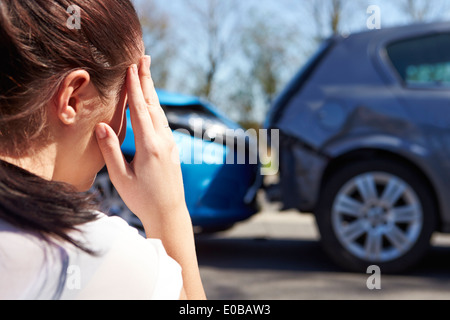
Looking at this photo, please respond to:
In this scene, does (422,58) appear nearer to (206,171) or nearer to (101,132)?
(206,171)

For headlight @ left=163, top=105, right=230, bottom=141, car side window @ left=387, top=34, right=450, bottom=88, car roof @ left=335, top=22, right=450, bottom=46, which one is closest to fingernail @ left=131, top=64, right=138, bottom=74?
headlight @ left=163, top=105, right=230, bottom=141

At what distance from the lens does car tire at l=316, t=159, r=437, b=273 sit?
3.66 metres

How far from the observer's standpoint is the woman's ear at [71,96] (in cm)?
82

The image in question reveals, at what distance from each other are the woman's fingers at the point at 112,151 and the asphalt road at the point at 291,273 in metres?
2.39

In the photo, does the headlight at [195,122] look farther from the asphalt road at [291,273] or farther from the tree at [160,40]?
the tree at [160,40]

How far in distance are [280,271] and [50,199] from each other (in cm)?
324

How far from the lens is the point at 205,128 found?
4.03m

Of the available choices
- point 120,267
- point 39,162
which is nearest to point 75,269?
point 120,267

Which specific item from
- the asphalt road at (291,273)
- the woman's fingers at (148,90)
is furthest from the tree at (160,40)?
Result: the woman's fingers at (148,90)

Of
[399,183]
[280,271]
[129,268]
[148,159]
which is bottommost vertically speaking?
[129,268]

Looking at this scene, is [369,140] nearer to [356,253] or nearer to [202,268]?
[356,253]

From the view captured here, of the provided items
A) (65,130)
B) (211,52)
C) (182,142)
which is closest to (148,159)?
(65,130)

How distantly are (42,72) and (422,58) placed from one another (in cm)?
357

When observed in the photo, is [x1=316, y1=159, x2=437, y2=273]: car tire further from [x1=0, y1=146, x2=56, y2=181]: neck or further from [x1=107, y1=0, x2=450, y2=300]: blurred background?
[x1=0, y1=146, x2=56, y2=181]: neck
